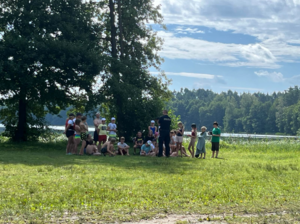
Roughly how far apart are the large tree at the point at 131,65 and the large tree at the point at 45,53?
7.49 ft

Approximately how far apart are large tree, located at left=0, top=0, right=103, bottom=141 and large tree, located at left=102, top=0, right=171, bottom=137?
89.9 inches

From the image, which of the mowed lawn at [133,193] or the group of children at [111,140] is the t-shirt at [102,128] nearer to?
the group of children at [111,140]

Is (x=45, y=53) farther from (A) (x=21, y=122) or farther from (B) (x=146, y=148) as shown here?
(B) (x=146, y=148)

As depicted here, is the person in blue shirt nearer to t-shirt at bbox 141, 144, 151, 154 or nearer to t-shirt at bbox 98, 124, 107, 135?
t-shirt at bbox 141, 144, 151, 154

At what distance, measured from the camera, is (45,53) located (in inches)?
953

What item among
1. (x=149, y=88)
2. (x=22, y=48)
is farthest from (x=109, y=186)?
(x=149, y=88)

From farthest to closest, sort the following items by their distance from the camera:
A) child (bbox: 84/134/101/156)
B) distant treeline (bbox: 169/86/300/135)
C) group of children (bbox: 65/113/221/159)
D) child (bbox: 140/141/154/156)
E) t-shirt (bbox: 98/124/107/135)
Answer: distant treeline (bbox: 169/86/300/135)
child (bbox: 140/141/154/156)
t-shirt (bbox: 98/124/107/135)
child (bbox: 84/134/101/156)
group of children (bbox: 65/113/221/159)

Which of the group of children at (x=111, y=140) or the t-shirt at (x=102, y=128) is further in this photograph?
the t-shirt at (x=102, y=128)

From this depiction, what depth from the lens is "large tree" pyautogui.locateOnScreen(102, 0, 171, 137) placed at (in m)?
29.3

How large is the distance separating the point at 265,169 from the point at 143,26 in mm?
21115

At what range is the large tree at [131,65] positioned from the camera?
96.0ft

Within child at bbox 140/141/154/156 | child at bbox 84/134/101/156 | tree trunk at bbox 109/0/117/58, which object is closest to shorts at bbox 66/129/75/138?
child at bbox 84/134/101/156

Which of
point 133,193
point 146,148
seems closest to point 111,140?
point 146,148

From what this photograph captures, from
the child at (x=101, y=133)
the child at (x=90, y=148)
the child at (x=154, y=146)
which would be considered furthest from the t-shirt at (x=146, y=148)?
the child at (x=90, y=148)
